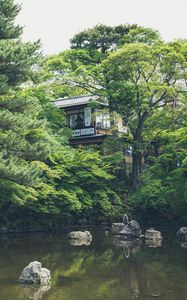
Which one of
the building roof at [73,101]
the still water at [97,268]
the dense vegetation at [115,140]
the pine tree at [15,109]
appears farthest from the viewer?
the building roof at [73,101]

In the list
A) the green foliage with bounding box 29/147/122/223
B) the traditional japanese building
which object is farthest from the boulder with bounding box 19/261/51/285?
the traditional japanese building

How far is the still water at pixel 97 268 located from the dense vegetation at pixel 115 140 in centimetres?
326

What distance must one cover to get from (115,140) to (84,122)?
6157 millimetres

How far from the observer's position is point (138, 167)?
33.5 metres

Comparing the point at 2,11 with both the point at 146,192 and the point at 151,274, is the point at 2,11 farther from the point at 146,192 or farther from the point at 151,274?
the point at 146,192

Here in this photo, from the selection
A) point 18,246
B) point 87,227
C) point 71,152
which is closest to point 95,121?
point 71,152

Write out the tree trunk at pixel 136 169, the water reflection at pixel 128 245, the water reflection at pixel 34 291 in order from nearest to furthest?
the water reflection at pixel 34 291 < the water reflection at pixel 128 245 < the tree trunk at pixel 136 169

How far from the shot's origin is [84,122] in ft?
124

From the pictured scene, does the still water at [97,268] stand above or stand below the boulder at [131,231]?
below

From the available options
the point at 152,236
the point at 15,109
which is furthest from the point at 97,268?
the point at 152,236

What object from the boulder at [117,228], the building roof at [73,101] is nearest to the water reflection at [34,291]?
the boulder at [117,228]

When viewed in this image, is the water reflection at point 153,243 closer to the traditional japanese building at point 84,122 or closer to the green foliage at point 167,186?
the green foliage at point 167,186

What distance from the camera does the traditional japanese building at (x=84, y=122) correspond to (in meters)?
36.7

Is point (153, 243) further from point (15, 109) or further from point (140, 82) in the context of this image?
point (140, 82)
